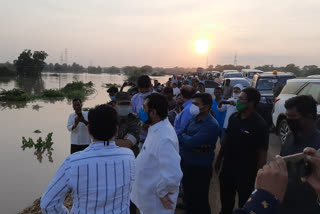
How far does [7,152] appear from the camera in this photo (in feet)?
32.1

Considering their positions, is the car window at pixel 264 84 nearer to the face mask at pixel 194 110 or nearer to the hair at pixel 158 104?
the face mask at pixel 194 110

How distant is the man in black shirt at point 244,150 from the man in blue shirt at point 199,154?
0.71 ft

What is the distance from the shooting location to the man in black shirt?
10.2 ft

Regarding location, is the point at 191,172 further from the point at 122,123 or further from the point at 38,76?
the point at 38,76

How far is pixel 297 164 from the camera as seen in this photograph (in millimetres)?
1191

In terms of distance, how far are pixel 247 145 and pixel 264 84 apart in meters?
9.45

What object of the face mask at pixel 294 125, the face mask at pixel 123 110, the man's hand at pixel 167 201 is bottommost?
the man's hand at pixel 167 201

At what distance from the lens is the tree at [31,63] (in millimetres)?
62975

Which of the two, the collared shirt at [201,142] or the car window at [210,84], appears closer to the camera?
the collared shirt at [201,142]

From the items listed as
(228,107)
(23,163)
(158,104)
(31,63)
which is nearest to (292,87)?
(228,107)

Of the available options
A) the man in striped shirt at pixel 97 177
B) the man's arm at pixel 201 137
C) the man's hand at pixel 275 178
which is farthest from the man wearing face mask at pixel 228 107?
the man's hand at pixel 275 178

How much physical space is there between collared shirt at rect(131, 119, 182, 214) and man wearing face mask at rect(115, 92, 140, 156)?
1.95 feet

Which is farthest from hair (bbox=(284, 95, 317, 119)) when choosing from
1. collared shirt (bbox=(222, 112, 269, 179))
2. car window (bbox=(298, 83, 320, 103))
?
car window (bbox=(298, 83, 320, 103))

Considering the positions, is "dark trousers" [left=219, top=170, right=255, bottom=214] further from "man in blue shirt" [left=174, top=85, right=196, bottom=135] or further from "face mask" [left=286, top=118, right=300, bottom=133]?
"face mask" [left=286, top=118, right=300, bottom=133]
